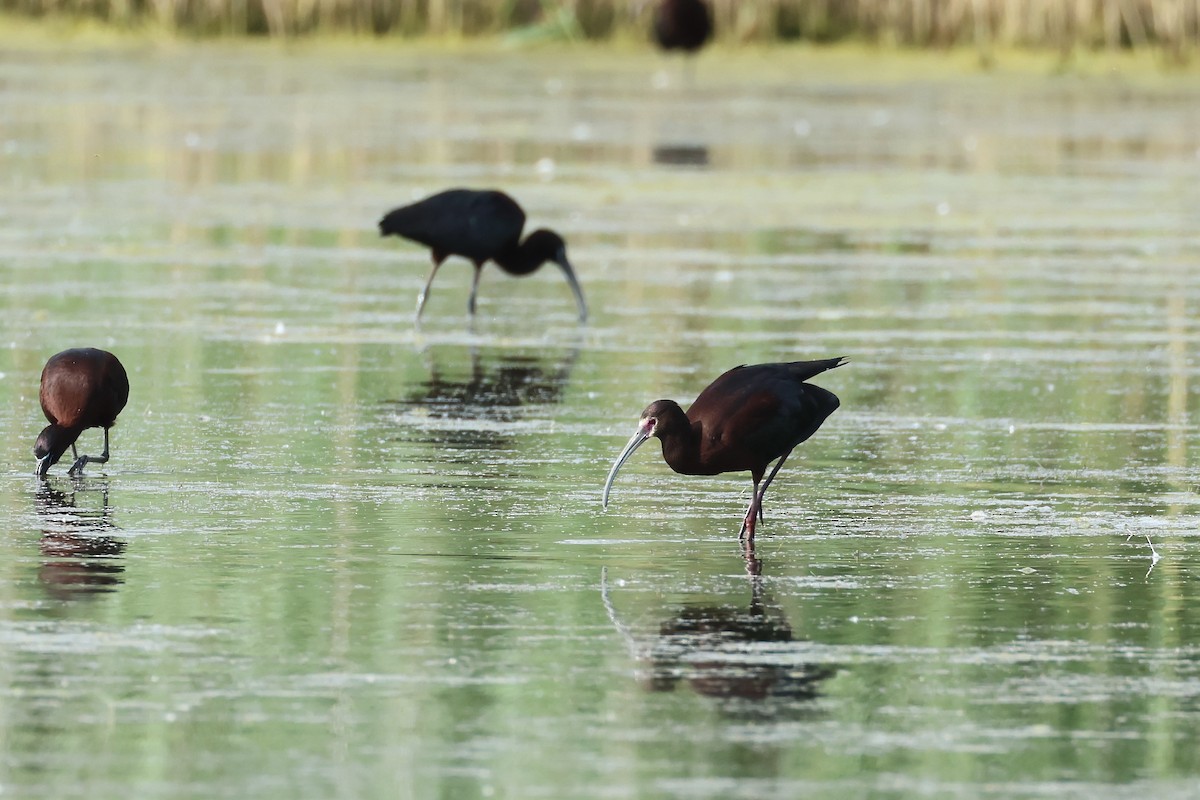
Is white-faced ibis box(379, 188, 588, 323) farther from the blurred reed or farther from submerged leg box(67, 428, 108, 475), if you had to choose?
the blurred reed

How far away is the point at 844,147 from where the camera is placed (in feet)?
84.1

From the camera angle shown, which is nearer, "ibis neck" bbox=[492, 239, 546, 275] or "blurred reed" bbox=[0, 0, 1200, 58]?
"ibis neck" bbox=[492, 239, 546, 275]

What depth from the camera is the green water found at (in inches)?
242

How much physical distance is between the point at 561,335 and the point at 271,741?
27.8 feet

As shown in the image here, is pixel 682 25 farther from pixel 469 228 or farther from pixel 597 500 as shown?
pixel 597 500

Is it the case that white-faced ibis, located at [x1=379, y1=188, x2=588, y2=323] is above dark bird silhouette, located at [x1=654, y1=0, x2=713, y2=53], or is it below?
below

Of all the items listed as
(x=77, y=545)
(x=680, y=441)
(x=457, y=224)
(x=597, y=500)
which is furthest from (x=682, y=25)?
(x=77, y=545)

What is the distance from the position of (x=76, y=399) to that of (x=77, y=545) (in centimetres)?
136

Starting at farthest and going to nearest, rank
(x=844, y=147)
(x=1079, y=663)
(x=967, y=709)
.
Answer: (x=844, y=147)
(x=1079, y=663)
(x=967, y=709)

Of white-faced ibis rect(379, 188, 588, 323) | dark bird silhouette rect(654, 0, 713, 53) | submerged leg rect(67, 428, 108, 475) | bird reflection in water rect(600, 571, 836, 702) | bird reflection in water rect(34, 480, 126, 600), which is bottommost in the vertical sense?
bird reflection in water rect(600, 571, 836, 702)

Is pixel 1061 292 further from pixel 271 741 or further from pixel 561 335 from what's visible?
pixel 271 741

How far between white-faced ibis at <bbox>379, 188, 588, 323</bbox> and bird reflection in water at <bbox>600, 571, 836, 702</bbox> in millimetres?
7670

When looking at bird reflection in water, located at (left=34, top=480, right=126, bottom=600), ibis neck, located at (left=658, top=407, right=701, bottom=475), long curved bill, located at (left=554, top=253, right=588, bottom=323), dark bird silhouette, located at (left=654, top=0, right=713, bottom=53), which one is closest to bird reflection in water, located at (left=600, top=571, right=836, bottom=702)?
ibis neck, located at (left=658, top=407, right=701, bottom=475)

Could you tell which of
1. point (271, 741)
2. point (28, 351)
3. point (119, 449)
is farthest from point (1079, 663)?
point (28, 351)
